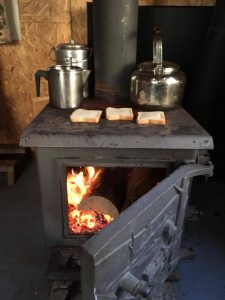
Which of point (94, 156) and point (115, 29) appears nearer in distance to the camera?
point (94, 156)

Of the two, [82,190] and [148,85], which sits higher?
[148,85]

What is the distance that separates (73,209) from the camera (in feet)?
4.69

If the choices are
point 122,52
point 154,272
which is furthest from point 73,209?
point 122,52

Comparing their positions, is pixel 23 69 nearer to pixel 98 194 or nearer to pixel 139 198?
pixel 98 194

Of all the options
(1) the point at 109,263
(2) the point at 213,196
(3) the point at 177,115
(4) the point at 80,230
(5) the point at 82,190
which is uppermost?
(3) the point at 177,115

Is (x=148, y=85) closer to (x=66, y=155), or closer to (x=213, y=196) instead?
(x=66, y=155)

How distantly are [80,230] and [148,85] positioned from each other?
0.72 metres

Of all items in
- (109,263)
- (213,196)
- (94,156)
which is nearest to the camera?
(109,263)

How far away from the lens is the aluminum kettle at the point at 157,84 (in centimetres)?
126

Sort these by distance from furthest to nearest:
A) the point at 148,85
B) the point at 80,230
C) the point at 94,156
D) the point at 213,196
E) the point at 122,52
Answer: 1. the point at 213,196
2. the point at 122,52
3. the point at 80,230
4. the point at 148,85
5. the point at 94,156

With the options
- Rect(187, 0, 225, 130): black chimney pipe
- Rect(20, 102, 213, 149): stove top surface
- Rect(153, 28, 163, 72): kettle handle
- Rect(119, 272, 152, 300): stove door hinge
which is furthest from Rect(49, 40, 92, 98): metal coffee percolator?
Rect(119, 272, 152, 300): stove door hinge

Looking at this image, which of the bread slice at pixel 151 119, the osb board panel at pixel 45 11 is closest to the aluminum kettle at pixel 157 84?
the bread slice at pixel 151 119

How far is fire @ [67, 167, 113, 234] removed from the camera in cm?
142

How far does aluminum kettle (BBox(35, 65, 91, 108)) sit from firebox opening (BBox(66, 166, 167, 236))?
307 mm
